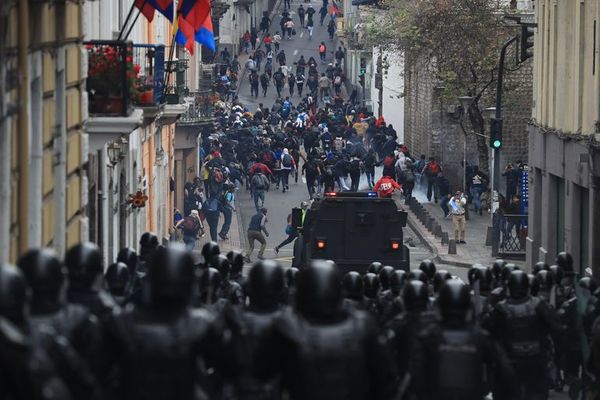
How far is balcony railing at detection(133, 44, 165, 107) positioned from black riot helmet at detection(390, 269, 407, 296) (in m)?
7.67

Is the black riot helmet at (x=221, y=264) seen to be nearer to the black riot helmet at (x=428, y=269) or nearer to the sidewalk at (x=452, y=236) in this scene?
the black riot helmet at (x=428, y=269)

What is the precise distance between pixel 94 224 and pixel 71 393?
53.0 ft

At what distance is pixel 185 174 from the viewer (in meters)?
51.5

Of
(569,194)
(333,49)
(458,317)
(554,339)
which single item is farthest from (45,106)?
(333,49)

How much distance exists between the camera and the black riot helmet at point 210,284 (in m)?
16.3

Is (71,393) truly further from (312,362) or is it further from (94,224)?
(94,224)

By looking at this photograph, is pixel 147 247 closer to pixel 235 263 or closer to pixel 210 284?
pixel 235 263

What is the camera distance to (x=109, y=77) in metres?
23.5

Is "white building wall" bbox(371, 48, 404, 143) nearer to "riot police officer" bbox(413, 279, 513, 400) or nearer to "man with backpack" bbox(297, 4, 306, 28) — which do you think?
"man with backpack" bbox(297, 4, 306, 28)

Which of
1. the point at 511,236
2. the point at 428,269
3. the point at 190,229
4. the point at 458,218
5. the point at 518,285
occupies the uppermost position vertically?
the point at 518,285

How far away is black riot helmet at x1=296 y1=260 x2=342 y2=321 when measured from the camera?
33.9 feet

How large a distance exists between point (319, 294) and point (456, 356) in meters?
2.62

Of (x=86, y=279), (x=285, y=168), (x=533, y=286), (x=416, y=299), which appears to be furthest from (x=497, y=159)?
(x=86, y=279)

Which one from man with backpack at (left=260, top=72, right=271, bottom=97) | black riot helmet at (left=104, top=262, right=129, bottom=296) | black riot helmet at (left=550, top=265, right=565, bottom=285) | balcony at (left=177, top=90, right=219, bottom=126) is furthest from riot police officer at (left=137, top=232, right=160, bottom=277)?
man with backpack at (left=260, top=72, right=271, bottom=97)
